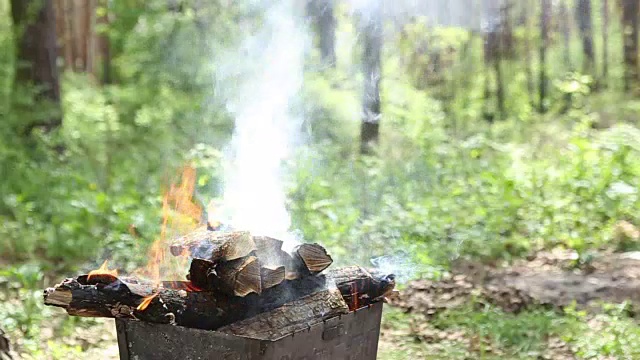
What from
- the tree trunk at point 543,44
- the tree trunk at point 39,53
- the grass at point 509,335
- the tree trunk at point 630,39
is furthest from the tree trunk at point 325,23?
the grass at point 509,335

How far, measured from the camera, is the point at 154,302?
3.18m

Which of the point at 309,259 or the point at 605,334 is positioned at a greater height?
the point at 309,259

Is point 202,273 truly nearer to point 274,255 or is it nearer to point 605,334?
point 274,255

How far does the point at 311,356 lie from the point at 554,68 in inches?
346

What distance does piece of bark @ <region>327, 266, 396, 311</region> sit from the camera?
3.58m

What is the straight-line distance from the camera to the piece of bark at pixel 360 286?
141 inches

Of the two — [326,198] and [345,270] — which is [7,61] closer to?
[326,198]

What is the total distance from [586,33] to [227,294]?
29.8 feet

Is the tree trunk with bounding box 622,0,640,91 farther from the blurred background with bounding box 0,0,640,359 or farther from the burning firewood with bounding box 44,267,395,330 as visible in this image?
the burning firewood with bounding box 44,267,395,330

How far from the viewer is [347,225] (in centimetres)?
692

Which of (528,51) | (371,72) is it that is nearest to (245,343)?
(371,72)

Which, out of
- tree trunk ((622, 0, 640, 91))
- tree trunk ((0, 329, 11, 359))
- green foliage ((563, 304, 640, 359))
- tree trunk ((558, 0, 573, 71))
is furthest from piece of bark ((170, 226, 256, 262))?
tree trunk ((622, 0, 640, 91))

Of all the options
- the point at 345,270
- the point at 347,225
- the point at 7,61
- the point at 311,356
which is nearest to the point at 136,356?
the point at 311,356

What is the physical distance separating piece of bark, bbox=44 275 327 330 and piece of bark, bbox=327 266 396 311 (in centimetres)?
40
